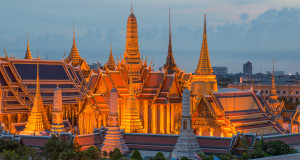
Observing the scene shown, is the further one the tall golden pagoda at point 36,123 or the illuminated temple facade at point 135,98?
the tall golden pagoda at point 36,123

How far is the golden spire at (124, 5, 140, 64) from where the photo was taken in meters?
38.6

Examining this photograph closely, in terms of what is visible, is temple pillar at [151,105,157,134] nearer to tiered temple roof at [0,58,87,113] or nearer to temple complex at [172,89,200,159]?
tiered temple roof at [0,58,87,113]

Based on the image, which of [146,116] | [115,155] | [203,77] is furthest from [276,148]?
[146,116]

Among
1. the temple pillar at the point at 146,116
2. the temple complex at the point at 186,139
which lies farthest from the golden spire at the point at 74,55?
the temple complex at the point at 186,139

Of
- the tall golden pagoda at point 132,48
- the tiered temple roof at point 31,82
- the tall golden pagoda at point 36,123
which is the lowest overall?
the tall golden pagoda at point 36,123

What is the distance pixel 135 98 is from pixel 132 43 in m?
4.24

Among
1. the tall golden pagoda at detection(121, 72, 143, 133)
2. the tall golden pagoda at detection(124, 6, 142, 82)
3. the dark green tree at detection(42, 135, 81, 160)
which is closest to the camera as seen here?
the dark green tree at detection(42, 135, 81, 160)

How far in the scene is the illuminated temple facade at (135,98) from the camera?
31.4 m

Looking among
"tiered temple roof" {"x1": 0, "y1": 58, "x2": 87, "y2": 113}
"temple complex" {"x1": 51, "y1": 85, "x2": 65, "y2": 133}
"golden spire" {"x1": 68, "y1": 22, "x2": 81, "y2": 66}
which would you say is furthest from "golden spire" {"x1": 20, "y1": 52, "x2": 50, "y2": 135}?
"golden spire" {"x1": 68, "y1": 22, "x2": 81, "y2": 66}

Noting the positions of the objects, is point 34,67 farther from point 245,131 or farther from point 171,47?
point 245,131

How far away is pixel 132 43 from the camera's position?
3888 cm

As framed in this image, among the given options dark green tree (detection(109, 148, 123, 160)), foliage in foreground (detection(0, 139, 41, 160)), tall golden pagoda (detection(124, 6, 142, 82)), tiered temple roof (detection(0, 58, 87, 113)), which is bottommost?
dark green tree (detection(109, 148, 123, 160))

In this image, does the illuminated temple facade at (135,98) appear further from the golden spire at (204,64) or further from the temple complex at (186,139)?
the temple complex at (186,139)

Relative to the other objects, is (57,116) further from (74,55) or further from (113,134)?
(74,55)
